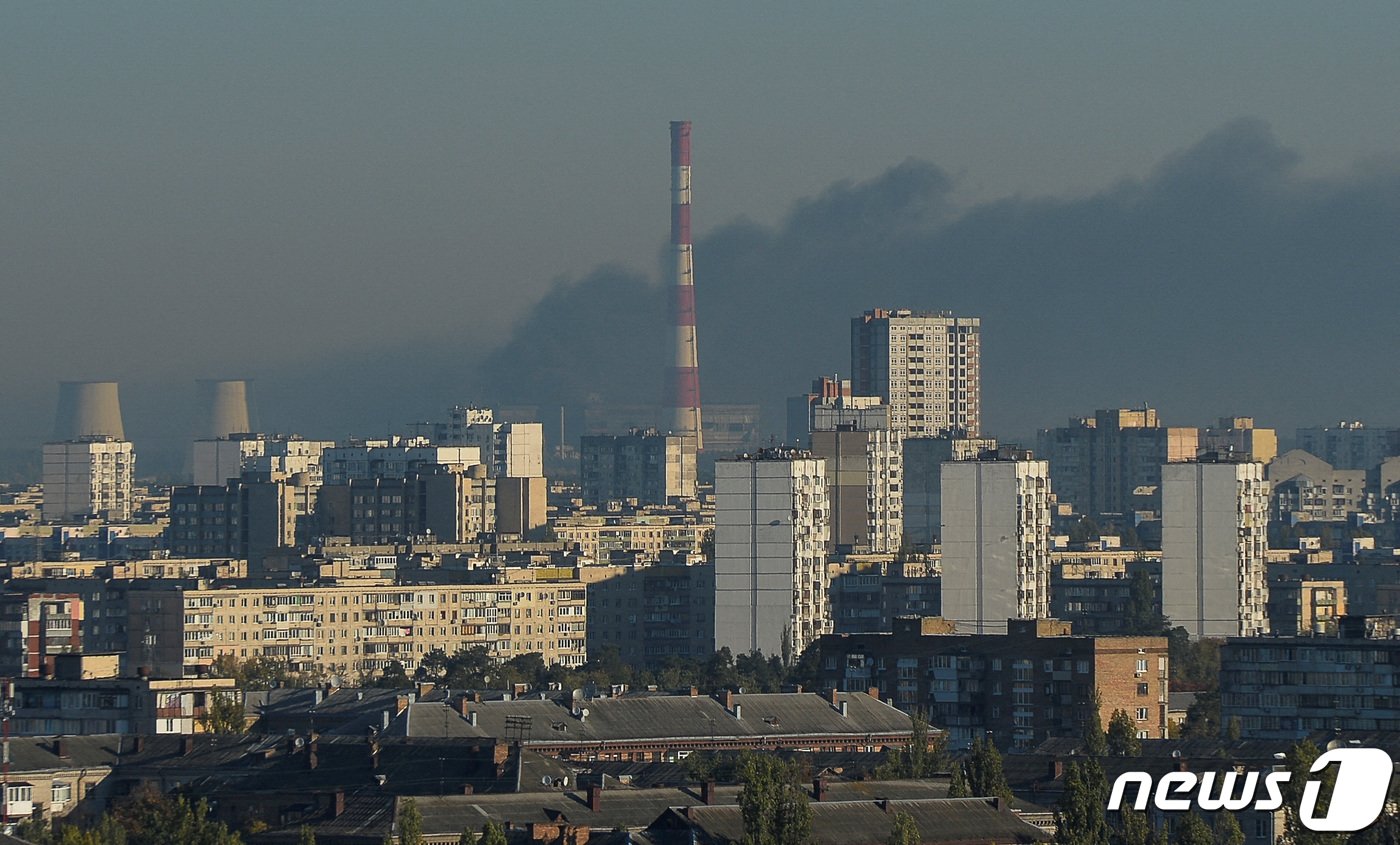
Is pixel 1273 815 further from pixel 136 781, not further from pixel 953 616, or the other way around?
pixel 953 616

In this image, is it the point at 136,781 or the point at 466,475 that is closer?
the point at 136,781

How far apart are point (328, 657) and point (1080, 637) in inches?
1642

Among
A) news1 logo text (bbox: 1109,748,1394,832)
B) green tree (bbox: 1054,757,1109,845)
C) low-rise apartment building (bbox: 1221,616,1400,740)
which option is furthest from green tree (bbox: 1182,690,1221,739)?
green tree (bbox: 1054,757,1109,845)

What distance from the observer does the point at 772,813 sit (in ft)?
188

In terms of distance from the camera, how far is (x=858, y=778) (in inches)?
2758

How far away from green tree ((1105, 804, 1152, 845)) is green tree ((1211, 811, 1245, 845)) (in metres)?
1.17

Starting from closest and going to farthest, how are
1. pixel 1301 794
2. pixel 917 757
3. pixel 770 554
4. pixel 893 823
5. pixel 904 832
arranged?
pixel 904 832 → pixel 893 823 → pixel 1301 794 → pixel 917 757 → pixel 770 554

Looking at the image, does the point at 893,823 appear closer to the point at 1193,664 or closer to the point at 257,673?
the point at 257,673

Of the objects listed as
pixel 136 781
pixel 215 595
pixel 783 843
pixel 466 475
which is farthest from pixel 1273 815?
pixel 466 475

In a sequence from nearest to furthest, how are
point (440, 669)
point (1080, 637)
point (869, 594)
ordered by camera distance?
point (1080, 637), point (440, 669), point (869, 594)

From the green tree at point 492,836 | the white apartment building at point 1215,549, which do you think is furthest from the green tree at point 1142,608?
the green tree at point 492,836

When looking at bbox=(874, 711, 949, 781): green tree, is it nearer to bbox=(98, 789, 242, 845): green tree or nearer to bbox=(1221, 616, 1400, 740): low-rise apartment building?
bbox=(1221, 616, 1400, 740): low-rise apartment building

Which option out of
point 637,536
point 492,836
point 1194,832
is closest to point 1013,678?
point 1194,832

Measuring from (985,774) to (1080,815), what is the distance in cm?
650
